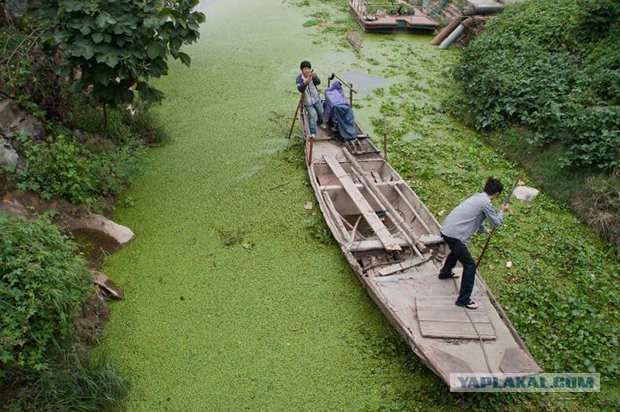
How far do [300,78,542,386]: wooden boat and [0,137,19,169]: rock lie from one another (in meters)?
3.39

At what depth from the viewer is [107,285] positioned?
4.42 meters

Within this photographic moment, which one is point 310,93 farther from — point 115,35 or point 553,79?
point 553,79

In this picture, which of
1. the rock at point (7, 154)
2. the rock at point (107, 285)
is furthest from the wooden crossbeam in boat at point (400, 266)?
the rock at point (7, 154)

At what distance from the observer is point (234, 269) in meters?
4.83

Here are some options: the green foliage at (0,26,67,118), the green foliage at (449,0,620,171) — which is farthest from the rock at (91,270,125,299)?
the green foliage at (449,0,620,171)

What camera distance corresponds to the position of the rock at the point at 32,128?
5059 mm

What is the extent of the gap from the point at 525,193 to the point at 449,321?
3064mm

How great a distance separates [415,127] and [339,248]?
3.32 meters

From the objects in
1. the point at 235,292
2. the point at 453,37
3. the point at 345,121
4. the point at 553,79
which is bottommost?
the point at 235,292

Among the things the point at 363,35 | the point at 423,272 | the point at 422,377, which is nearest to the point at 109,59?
the point at 423,272

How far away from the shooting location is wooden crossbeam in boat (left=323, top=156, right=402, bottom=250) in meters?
4.73

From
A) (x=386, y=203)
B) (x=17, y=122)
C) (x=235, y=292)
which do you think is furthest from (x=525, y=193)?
(x=17, y=122)

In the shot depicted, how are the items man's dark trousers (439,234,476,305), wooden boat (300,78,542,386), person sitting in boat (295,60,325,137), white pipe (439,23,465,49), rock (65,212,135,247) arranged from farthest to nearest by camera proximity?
white pipe (439,23,465,49), person sitting in boat (295,60,325,137), rock (65,212,135,247), man's dark trousers (439,234,476,305), wooden boat (300,78,542,386)

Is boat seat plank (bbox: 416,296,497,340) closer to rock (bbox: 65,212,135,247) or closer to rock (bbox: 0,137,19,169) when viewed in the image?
rock (bbox: 65,212,135,247)
